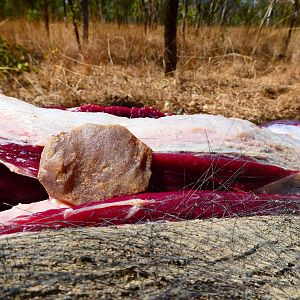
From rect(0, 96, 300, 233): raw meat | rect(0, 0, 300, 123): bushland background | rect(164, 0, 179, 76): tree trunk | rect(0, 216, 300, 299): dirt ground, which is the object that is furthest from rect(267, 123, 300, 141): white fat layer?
rect(164, 0, 179, 76): tree trunk

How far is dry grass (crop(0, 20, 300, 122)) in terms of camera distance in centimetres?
264

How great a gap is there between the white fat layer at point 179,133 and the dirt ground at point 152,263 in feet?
1.33

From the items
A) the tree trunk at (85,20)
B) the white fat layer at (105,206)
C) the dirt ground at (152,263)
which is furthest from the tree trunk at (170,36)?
the dirt ground at (152,263)

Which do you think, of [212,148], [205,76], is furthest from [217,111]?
[212,148]

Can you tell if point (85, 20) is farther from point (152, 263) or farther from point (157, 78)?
point (152, 263)

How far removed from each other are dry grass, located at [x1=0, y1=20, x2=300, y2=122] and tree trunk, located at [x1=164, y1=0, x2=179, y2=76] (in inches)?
3.1

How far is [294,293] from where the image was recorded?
69 cm

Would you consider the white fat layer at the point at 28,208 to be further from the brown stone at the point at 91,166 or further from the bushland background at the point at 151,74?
the bushland background at the point at 151,74

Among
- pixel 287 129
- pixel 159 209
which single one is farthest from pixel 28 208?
pixel 287 129

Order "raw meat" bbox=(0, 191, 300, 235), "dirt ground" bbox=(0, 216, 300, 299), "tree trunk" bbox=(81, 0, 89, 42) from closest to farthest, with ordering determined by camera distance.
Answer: "dirt ground" bbox=(0, 216, 300, 299), "raw meat" bbox=(0, 191, 300, 235), "tree trunk" bbox=(81, 0, 89, 42)

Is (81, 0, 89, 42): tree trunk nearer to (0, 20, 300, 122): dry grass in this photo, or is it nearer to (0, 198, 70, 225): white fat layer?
(0, 20, 300, 122): dry grass

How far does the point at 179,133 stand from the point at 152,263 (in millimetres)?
619

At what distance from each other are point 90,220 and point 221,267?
330 mm

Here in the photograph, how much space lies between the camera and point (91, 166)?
3.57ft
